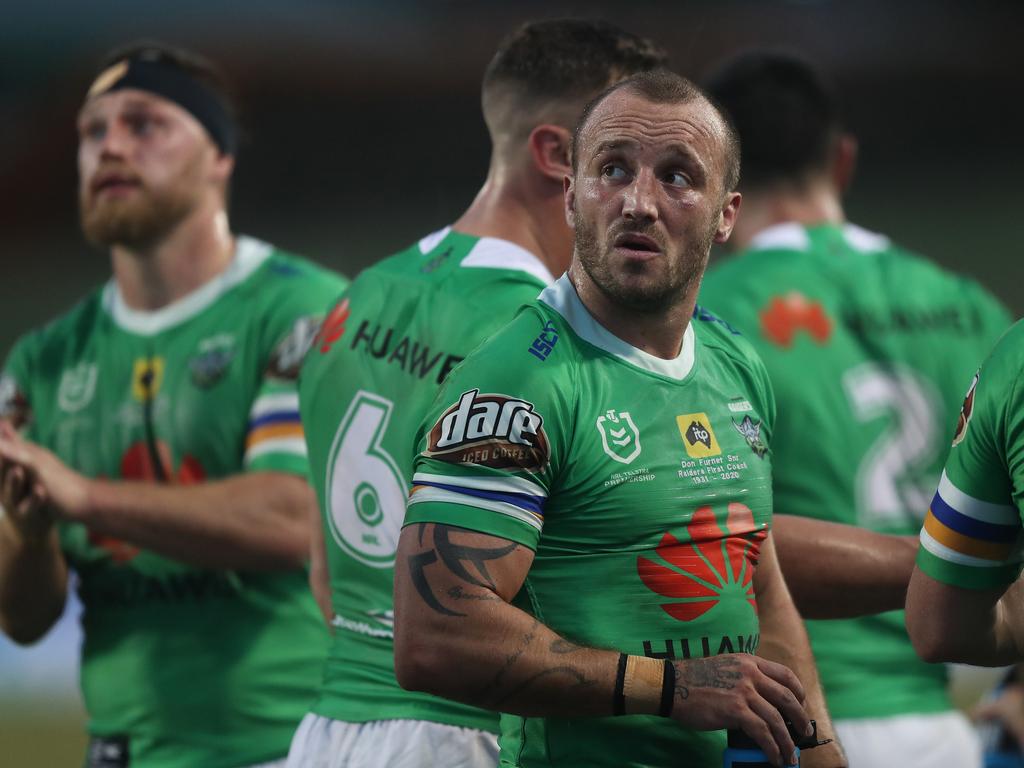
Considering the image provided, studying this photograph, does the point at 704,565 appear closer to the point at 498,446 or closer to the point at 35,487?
the point at 498,446

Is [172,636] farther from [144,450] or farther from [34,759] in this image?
[34,759]

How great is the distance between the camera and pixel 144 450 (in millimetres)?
4461

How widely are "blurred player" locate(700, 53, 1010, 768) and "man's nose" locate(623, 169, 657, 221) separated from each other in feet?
7.03

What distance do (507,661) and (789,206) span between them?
3166mm

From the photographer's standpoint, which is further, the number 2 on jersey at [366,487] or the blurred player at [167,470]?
the blurred player at [167,470]

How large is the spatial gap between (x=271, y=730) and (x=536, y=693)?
1967mm

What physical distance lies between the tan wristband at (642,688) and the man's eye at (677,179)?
0.84m

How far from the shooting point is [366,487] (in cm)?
325

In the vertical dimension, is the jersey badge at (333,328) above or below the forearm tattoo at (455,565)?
above

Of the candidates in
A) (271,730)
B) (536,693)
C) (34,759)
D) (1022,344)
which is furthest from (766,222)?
(34,759)

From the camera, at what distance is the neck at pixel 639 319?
8.89 feet

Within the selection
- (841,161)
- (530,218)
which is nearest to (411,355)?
(530,218)

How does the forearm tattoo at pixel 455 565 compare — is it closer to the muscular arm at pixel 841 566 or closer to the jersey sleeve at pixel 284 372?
the muscular arm at pixel 841 566

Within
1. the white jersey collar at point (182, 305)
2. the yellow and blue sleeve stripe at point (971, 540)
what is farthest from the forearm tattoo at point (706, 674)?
the white jersey collar at point (182, 305)
